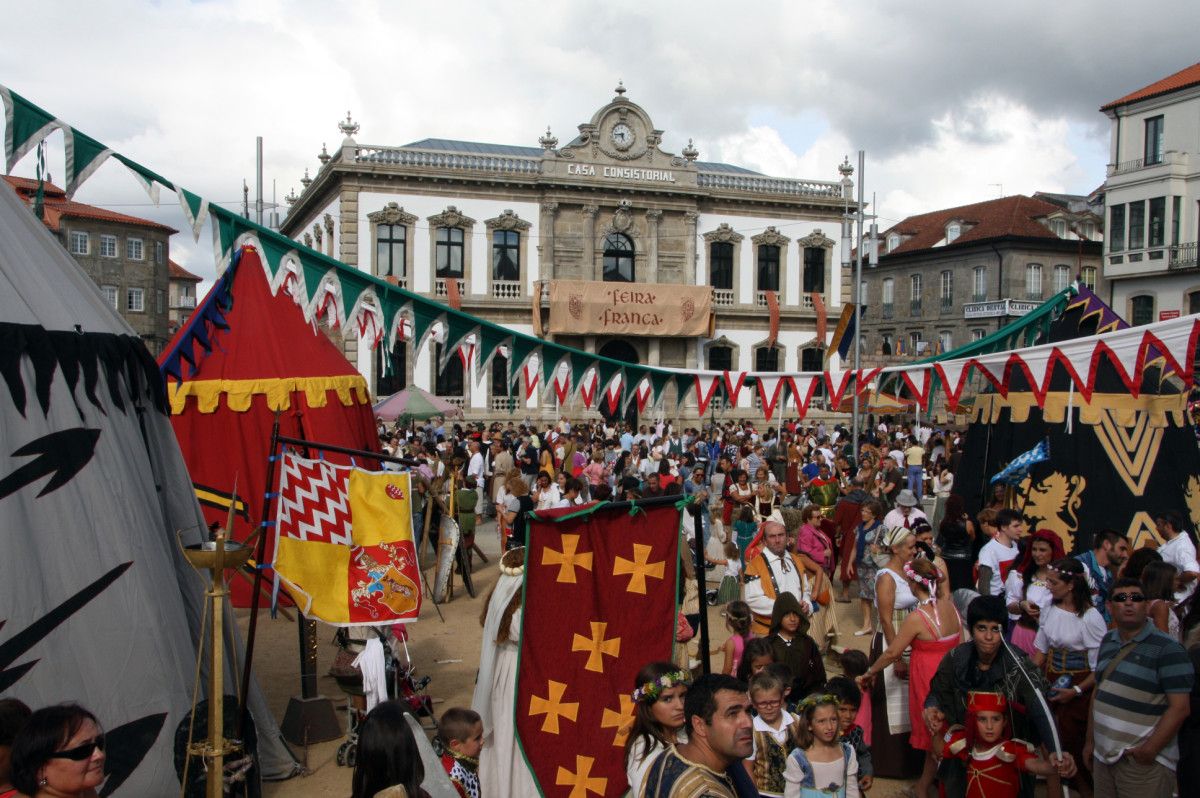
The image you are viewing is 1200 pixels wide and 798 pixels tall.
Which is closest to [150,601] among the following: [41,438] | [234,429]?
[41,438]

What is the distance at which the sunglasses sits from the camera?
3.25 m

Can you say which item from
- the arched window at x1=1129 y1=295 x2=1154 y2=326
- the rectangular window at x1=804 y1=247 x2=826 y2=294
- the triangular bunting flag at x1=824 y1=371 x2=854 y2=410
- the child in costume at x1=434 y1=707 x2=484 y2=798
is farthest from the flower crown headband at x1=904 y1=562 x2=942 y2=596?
the arched window at x1=1129 y1=295 x2=1154 y2=326

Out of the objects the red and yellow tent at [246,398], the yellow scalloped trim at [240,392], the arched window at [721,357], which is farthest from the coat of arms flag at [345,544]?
the arched window at [721,357]

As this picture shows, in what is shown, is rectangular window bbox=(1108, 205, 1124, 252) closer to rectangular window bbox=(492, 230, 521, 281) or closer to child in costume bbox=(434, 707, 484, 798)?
rectangular window bbox=(492, 230, 521, 281)

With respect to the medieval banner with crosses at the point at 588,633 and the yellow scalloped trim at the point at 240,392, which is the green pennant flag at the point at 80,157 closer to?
the medieval banner with crosses at the point at 588,633

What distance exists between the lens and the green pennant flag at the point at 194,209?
22.0 feet

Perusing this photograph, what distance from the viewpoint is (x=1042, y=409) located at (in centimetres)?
1174

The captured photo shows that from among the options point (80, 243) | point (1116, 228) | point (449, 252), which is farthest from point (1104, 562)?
point (80, 243)

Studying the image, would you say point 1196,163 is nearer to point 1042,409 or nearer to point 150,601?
point 1042,409

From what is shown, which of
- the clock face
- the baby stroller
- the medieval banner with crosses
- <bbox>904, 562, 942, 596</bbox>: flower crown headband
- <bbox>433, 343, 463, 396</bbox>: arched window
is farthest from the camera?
the clock face

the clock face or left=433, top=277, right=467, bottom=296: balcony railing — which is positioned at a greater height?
the clock face

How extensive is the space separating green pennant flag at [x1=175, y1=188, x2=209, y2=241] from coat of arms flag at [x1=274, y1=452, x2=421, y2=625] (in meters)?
1.89

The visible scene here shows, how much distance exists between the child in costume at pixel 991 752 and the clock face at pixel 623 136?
3043cm

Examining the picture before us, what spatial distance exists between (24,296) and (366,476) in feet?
7.48
